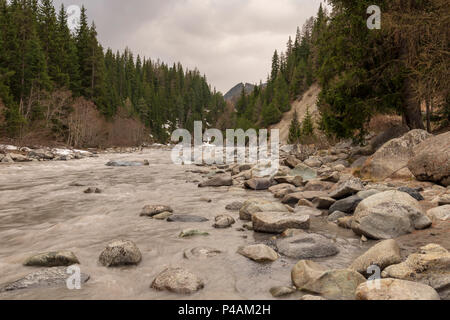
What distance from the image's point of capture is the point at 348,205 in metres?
5.70

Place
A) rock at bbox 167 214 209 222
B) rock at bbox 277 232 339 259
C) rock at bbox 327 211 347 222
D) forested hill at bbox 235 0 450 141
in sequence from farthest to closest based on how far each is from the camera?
forested hill at bbox 235 0 450 141, rock at bbox 167 214 209 222, rock at bbox 327 211 347 222, rock at bbox 277 232 339 259

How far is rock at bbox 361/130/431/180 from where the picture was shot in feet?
25.4

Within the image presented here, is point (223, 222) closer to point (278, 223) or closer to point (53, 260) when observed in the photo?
point (278, 223)

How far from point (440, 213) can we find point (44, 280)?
5630 millimetres

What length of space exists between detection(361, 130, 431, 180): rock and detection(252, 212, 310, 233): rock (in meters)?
4.33

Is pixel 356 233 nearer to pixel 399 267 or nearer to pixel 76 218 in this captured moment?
pixel 399 267

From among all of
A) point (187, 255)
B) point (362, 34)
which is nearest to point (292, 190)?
point (187, 255)

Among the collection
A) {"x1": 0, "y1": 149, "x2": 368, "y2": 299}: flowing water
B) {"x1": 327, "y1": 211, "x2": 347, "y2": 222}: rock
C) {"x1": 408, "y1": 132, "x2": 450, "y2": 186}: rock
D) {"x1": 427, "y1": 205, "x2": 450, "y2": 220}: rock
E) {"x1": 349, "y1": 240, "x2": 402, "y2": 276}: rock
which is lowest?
{"x1": 0, "y1": 149, "x2": 368, "y2": 299}: flowing water

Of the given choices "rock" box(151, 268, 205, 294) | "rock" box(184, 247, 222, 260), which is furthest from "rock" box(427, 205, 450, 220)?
"rock" box(151, 268, 205, 294)

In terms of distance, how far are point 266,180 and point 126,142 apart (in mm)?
46879

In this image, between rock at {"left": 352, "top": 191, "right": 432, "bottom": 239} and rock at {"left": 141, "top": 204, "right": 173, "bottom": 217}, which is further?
rock at {"left": 141, "top": 204, "right": 173, "bottom": 217}

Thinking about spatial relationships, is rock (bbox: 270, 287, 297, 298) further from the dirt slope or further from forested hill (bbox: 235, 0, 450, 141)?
the dirt slope

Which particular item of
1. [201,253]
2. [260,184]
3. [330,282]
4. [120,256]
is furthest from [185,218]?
[260,184]

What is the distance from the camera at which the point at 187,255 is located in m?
3.94
